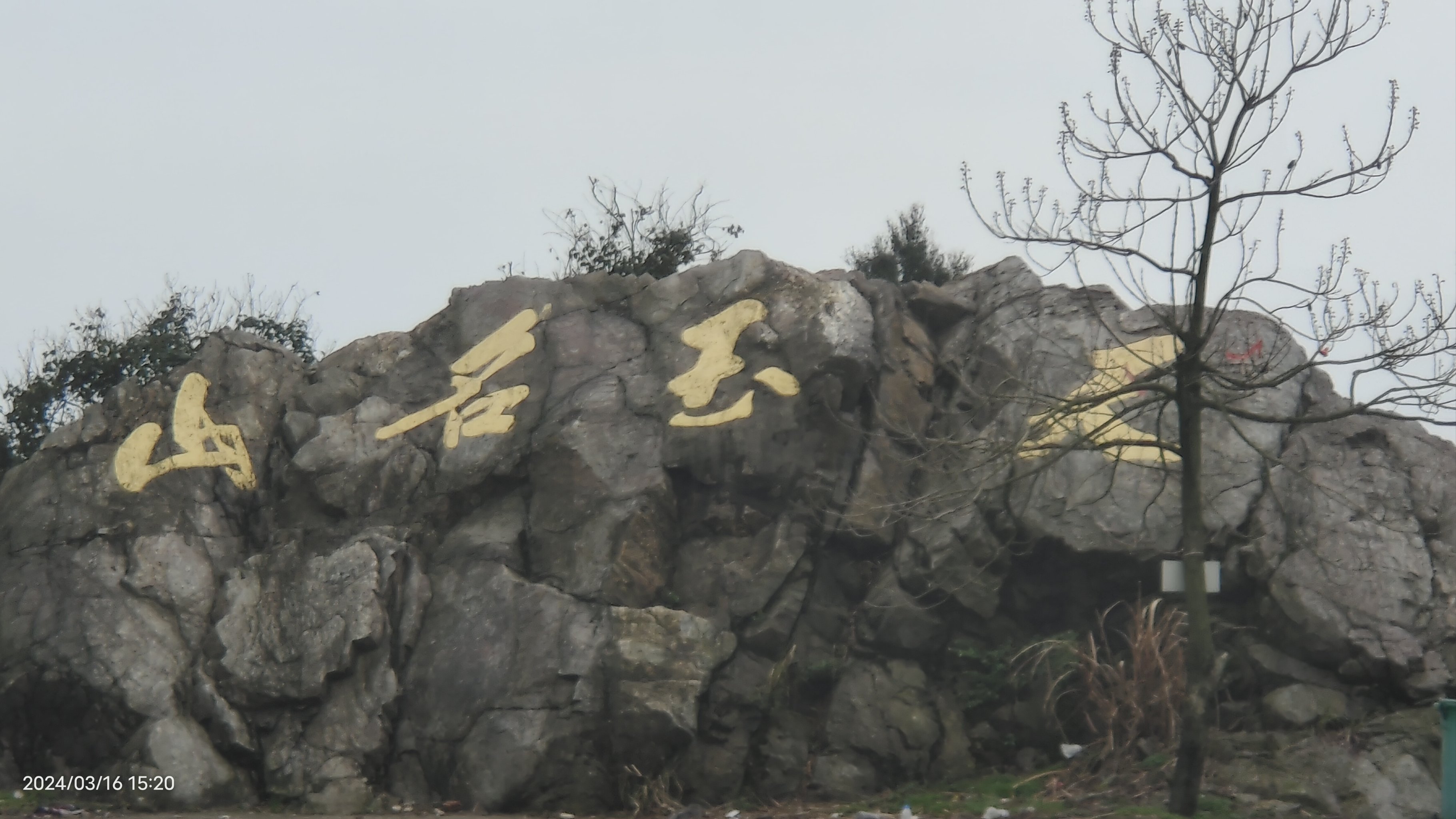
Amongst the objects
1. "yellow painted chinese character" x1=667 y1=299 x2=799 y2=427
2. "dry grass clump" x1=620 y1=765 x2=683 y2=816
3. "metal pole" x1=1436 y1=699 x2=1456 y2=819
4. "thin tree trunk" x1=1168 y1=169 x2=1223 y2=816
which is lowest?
"dry grass clump" x1=620 y1=765 x2=683 y2=816

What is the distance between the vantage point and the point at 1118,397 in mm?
9727

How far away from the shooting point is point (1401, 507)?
11.0 metres

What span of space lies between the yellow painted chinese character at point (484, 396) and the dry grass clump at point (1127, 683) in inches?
193

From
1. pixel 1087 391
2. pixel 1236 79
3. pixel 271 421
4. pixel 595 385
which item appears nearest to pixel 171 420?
pixel 271 421

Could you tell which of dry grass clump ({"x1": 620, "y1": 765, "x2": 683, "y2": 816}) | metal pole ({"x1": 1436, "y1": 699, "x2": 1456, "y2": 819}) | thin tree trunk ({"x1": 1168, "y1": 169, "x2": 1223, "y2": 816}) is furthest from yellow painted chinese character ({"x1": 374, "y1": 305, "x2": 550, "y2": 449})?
metal pole ({"x1": 1436, "y1": 699, "x2": 1456, "y2": 819})

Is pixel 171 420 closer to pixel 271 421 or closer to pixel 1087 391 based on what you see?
pixel 271 421

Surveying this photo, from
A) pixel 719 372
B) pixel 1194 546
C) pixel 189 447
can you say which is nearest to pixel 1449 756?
pixel 1194 546

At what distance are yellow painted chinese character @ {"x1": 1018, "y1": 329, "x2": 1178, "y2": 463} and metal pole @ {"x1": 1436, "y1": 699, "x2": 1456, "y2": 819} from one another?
230cm

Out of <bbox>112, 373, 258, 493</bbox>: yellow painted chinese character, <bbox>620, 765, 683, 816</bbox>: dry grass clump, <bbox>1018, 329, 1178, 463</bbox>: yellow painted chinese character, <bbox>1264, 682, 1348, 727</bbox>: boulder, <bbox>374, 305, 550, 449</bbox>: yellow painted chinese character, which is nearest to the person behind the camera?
<bbox>1018, 329, 1178, 463</bbox>: yellow painted chinese character

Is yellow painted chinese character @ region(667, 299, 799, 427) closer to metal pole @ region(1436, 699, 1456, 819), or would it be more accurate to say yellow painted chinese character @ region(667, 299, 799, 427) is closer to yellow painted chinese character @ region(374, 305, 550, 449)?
yellow painted chinese character @ region(374, 305, 550, 449)

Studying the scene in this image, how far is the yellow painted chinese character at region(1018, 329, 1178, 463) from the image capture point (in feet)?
32.6

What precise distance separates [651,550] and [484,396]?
90.0 inches

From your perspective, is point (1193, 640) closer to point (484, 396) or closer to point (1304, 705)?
point (1304, 705)

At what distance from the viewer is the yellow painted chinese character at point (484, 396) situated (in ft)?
40.4
